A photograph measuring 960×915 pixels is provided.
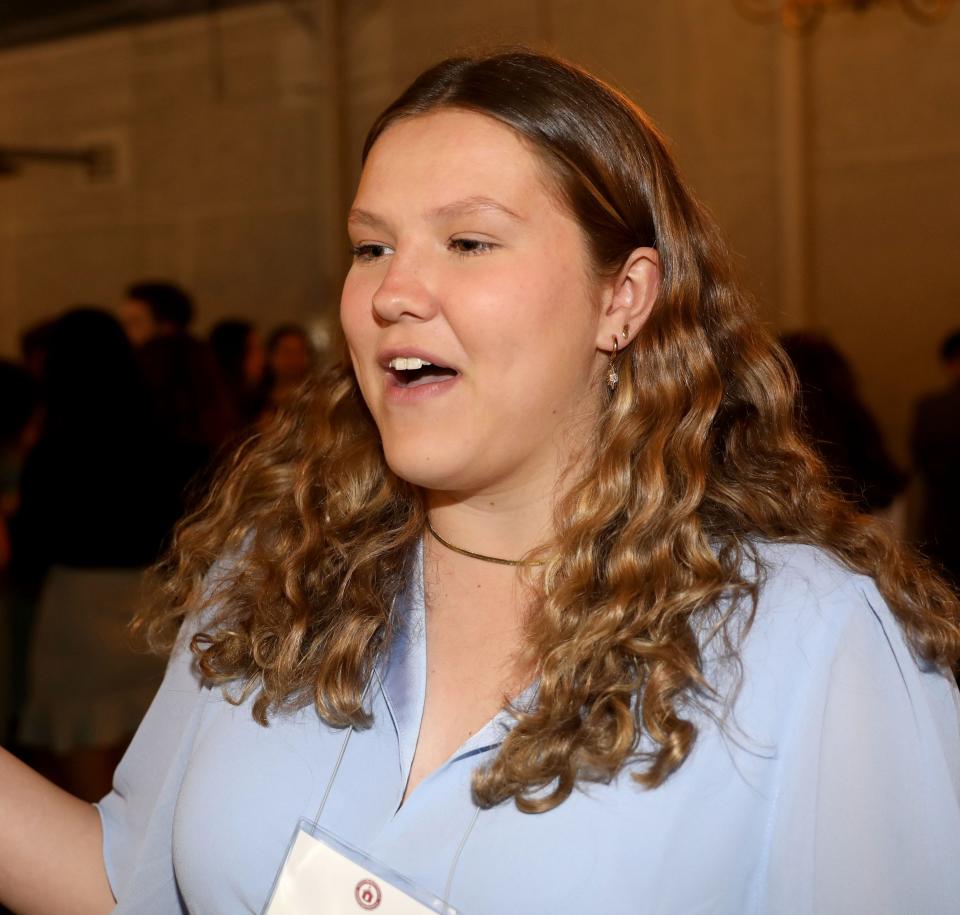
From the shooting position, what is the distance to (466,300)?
48.8 inches

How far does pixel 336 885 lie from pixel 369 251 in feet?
2.15

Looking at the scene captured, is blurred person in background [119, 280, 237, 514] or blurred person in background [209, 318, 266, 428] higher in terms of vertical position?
blurred person in background [119, 280, 237, 514]

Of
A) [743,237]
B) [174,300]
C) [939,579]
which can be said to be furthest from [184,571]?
[743,237]

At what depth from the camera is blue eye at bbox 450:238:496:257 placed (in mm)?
1264

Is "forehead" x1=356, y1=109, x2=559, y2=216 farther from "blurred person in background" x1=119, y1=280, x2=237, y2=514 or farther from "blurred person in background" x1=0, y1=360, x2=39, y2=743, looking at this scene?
"blurred person in background" x1=0, y1=360, x2=39, y2=743

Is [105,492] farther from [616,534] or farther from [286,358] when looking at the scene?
[616,534]

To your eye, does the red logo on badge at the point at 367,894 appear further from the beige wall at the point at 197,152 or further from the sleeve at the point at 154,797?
the beige wall at the point at 197,152

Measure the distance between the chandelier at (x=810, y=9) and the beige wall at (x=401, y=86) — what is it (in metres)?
0.07

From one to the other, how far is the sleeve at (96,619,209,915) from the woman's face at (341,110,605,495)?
1.30 feet

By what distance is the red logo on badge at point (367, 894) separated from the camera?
1171 mm

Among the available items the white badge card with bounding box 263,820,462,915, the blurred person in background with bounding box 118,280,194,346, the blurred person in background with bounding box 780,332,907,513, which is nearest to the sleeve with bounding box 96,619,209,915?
the white badge card with bounding box 263,820,462,915

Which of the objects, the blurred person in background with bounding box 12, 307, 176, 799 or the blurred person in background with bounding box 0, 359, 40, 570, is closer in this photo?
the blurred person in background with bounding box 12, 307, 176, 799

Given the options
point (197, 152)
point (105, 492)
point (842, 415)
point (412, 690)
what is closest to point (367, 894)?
point (412, 690)

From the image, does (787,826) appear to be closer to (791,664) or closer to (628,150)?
(791,664)
